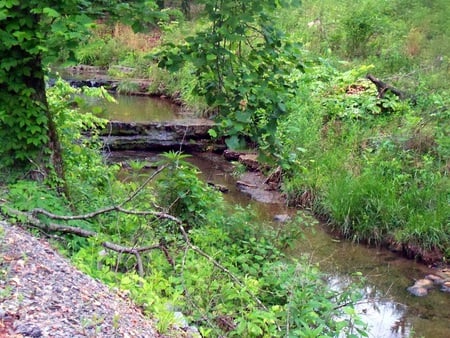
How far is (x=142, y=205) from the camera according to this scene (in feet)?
16.5

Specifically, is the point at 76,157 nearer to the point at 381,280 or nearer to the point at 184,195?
the point at 184,195

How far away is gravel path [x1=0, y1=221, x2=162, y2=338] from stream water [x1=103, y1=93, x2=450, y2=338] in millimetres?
2210

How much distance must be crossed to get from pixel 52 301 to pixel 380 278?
15.3 feet

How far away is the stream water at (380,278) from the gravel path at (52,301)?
2.21 meters

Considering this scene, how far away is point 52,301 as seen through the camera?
9.05ft

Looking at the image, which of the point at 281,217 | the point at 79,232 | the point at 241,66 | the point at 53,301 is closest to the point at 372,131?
the point at 281,217

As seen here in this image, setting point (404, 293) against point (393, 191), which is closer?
point (404, 293)

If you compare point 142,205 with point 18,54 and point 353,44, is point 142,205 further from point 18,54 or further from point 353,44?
point 353,44

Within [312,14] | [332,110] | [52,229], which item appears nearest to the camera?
[52,229]

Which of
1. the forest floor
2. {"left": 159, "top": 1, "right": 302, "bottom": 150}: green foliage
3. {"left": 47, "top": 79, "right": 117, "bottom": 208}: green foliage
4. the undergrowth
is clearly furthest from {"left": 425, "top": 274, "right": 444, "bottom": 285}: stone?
the forest floor

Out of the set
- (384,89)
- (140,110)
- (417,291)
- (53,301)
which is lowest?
(140,110)

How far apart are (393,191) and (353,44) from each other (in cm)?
705

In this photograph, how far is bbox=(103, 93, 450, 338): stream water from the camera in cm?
556

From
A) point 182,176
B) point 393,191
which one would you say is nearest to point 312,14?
point 393,191
